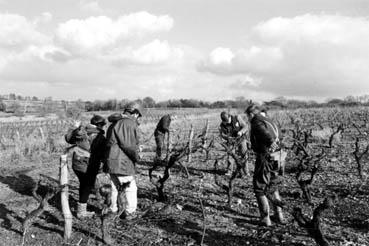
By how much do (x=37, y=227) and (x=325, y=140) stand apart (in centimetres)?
1299

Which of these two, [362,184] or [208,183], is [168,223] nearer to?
[208,183]

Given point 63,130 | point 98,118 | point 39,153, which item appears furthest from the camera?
point 63,130

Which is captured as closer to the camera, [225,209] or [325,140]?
[225,209]

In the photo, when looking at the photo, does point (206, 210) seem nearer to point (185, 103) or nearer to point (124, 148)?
point (124, 148)

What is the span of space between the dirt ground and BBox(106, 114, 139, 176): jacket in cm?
86

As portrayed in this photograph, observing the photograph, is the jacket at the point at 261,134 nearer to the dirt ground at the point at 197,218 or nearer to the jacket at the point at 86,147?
the dirt ground at the point at 197,218

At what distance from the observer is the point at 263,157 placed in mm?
6203

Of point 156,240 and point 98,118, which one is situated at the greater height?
point 98,118

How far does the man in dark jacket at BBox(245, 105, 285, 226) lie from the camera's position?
615cm

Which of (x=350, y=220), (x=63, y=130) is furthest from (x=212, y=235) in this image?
(x=63, y=130)

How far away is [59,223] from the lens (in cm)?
666

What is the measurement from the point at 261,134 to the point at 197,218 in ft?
6.05

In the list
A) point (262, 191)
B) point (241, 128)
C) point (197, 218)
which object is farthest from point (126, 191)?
point (241, 128)

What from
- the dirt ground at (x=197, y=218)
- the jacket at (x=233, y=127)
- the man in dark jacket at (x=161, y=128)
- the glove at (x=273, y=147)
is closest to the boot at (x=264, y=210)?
the dirt ground at (x=197, y=218)
